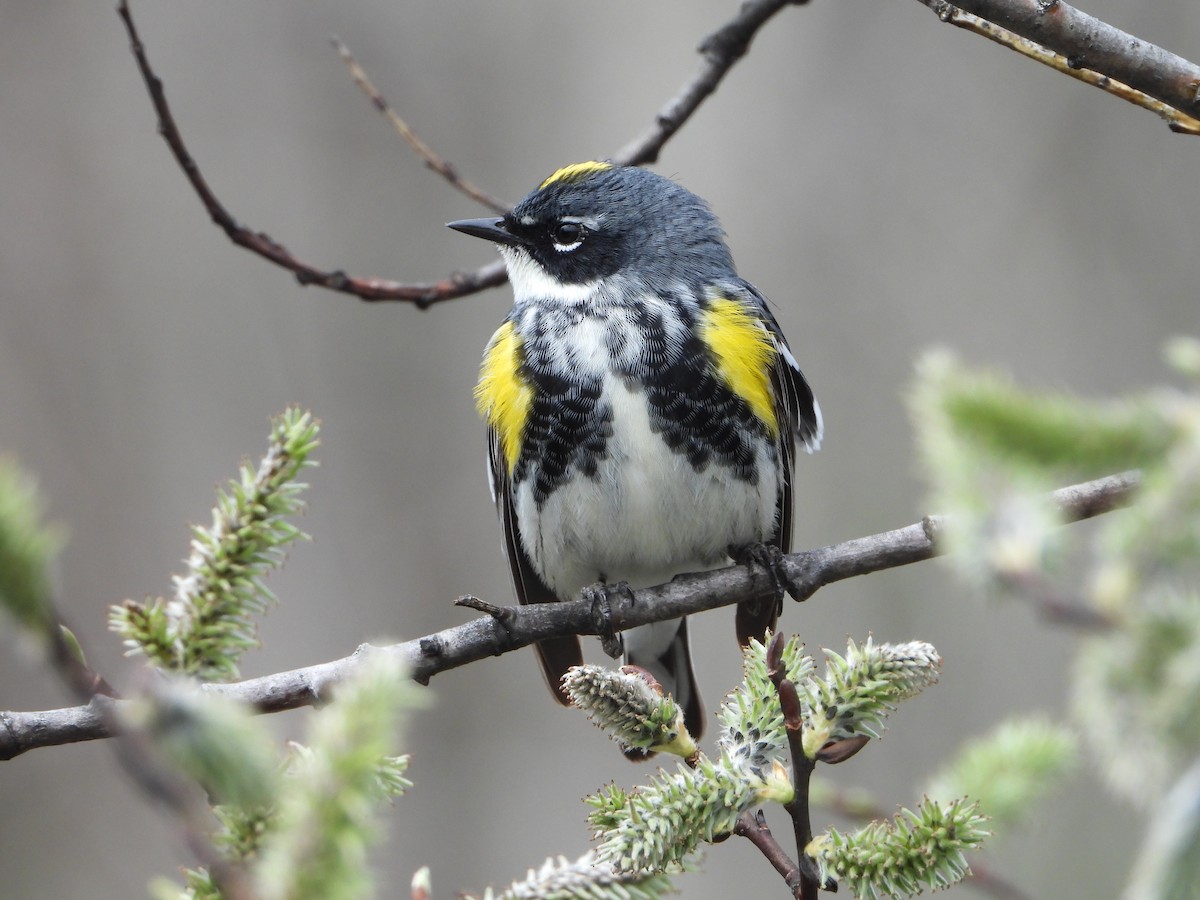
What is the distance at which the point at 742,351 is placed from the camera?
13.3 feet

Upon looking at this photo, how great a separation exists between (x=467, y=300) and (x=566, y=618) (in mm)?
4361

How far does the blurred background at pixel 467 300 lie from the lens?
647 centimetres

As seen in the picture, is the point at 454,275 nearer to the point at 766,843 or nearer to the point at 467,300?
the point at 766,843

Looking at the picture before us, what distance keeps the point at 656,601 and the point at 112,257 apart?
4.82m

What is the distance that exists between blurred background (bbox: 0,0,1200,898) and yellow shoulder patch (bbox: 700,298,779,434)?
285 centimetres

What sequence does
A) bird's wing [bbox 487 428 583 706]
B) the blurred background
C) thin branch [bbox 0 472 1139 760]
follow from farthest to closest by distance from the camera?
the blurred background < bird's wing [bbox 487 428 583 706] < thin branch [bbox 0 472 1139 760]

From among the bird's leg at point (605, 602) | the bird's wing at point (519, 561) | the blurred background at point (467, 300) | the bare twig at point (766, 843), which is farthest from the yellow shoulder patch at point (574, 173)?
the bare twig at point (766, 843)

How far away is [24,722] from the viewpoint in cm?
244

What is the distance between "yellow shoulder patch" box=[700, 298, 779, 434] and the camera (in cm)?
396

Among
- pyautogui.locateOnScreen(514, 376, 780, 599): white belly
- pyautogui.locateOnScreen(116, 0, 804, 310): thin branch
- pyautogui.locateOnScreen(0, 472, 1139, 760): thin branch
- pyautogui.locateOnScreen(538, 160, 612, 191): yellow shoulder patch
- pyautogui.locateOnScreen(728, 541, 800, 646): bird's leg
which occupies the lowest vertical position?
pyautogui.locateOnScreen(0, 472, 1139, 760): thin branch

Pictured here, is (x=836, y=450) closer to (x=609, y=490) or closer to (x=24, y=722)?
(x=609, y=490)

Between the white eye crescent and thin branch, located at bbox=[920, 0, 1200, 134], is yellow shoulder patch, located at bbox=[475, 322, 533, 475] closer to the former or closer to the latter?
the white eye crescent

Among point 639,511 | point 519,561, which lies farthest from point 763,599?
point 519,561

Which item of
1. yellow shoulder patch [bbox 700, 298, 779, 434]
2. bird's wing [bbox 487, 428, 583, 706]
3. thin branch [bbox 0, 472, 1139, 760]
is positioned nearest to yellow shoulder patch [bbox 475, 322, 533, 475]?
bird's wing [bbox 487, 428, 583, 706]
